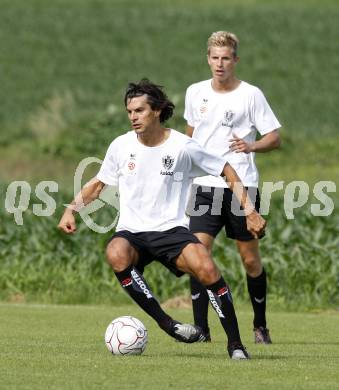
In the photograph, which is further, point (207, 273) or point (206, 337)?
point (206, 337)

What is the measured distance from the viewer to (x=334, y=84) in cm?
5159

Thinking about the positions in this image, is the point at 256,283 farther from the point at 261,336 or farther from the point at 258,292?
the point at 261,336

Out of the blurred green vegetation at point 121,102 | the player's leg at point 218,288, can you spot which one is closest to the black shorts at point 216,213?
the player's leg at point 218,288

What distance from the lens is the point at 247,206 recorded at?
11.1m

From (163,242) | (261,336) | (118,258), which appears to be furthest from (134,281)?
(261,336)

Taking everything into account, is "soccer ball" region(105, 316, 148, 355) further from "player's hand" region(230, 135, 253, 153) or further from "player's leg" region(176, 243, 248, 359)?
"player's hand" region(230, 135, 253, 153)

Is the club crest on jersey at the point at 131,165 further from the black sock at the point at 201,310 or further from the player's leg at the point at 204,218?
the black sock at the point at 201,310

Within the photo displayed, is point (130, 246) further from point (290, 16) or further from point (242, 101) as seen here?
point (290, 16)

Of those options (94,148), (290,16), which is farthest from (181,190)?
(290,16)

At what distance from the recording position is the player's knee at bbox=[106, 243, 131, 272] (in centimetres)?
1110

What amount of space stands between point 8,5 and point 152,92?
53.9 metres

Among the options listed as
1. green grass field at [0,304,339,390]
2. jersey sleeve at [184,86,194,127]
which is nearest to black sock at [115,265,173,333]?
green grass field at [0,304,339,390]

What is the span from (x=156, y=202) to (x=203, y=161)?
0.52 metres

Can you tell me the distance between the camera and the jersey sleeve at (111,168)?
448 inches
